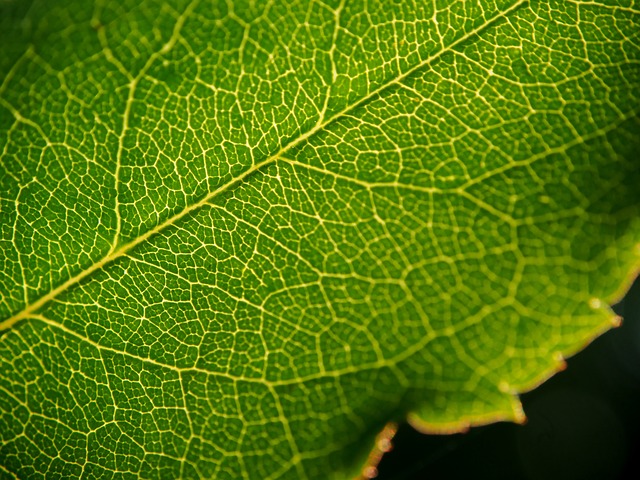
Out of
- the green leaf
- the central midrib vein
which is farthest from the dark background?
the central midrib vein

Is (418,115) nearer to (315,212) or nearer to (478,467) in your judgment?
(315,212)

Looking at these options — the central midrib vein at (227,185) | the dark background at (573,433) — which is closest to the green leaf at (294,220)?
the central midrib vein at (227,185)

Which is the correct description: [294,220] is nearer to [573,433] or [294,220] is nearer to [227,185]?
[227,185]

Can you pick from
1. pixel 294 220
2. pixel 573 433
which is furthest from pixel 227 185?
A: pixel 573 433

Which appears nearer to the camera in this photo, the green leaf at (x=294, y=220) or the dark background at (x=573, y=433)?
the green leaf at (x=294, y=220)

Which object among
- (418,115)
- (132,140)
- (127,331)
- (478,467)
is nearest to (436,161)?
(418,115)

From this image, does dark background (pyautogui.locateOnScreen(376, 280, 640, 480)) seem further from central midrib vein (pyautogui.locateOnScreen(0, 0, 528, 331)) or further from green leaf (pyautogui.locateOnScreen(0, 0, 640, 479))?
central midrib vein (pyautogui.locateOnScreen(0, 0, 528, 331))

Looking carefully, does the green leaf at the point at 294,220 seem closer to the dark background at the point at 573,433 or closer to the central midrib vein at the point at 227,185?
the central midrib vein at the point at 227,185
